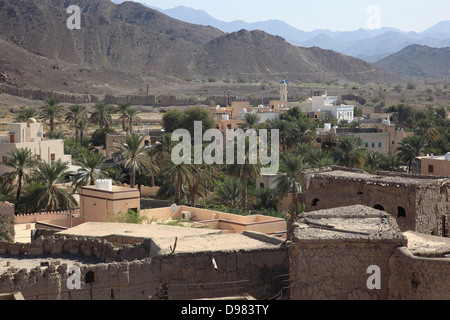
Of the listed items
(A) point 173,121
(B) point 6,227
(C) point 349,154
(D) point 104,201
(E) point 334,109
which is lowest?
(B) point 6,227

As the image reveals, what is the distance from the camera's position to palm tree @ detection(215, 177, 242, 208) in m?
34.5

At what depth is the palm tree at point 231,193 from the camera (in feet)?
Answer: 113

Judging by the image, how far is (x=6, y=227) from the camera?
24000mm

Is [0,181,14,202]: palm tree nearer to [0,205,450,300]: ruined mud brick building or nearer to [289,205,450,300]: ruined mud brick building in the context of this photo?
[0,205,450,300]: ruined mud brick building

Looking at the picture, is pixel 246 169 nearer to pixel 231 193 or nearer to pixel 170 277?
pixel 231 193

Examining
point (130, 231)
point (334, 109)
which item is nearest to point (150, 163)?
point (130, 231)

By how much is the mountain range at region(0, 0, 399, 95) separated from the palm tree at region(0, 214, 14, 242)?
317ft

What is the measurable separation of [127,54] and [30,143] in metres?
118

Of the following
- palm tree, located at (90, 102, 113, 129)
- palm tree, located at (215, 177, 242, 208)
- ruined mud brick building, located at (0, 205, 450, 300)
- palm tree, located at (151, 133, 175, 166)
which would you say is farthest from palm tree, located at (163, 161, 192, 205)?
palm tree, located at (90, 102, 113, 129)

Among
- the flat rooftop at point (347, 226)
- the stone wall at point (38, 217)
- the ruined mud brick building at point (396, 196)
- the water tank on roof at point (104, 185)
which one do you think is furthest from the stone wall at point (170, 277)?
the stone wall at point (38, 217)

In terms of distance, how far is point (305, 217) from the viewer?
14.1m
